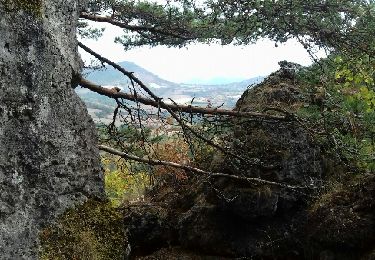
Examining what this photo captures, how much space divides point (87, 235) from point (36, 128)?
2.72 feet

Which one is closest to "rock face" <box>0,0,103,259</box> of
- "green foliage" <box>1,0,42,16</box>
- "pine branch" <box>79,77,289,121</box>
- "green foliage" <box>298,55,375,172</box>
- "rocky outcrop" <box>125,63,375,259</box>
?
"green foliage" <box>1,0,42,16</box>

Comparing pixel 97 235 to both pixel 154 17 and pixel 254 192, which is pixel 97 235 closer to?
pixel 254 192

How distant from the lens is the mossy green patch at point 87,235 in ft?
8.48

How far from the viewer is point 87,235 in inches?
111

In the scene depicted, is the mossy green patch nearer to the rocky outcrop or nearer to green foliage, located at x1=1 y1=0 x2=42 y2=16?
green foliage, located at x1=1 y1=0 x2=42 y2=16

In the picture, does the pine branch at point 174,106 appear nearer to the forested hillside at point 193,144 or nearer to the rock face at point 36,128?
the forested hillside at point 193,144

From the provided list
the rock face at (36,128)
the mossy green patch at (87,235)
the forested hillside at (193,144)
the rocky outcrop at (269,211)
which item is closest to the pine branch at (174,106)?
the forested hillside at (193,144)

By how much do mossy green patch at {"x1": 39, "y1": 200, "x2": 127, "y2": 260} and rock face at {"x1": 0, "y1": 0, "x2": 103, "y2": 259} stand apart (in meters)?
0.07

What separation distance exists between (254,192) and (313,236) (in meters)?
1.18

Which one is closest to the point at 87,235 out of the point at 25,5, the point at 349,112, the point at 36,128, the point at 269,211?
the point at 36,128

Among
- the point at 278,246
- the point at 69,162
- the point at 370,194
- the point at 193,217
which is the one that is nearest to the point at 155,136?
the point at 193,217

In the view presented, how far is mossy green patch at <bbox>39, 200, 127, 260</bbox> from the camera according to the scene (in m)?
2.58

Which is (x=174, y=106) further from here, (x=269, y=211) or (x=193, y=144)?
(x=269, y=211)

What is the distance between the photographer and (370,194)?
5840 mm
